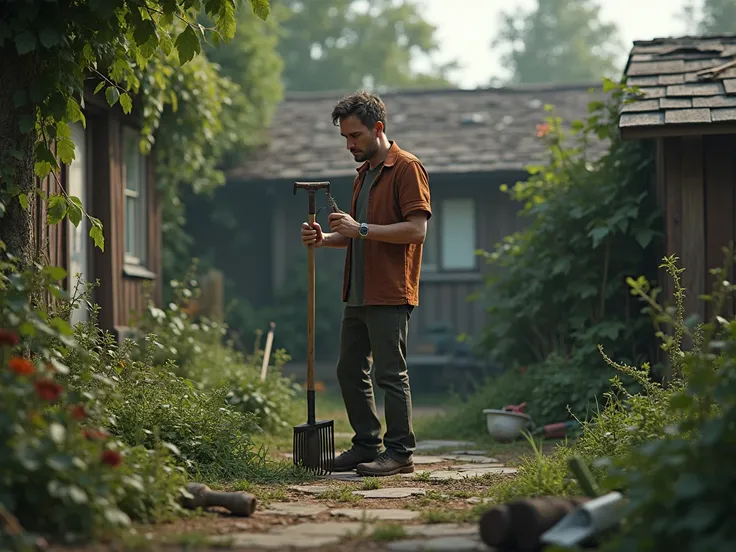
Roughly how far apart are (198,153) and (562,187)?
4.07 meters

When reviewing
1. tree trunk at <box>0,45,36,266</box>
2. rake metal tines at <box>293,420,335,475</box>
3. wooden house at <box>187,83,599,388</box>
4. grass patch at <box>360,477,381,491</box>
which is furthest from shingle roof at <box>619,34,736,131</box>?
wooden house at <box>187,83,599,388</box>

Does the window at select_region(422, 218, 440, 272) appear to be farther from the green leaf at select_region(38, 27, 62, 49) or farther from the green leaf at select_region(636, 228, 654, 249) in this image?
the green leaf at select_region(38, 27, 62, 49)

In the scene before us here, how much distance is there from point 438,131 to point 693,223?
8.80 metres

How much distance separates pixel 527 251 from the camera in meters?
9.84

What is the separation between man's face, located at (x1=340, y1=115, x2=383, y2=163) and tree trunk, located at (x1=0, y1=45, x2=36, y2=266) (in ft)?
5.62

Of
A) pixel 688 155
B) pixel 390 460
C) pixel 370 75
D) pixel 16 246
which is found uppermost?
pixel 370 75

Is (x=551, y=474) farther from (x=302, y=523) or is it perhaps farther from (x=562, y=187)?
(x=562, y=187)

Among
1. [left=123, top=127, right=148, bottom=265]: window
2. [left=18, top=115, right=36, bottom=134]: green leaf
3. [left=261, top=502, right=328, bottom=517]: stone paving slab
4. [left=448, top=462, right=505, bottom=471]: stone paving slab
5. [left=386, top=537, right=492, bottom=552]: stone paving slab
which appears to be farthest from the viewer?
[left=123, top=127, right=148, bottom=265]: window

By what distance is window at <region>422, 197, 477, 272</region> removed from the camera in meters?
15.6

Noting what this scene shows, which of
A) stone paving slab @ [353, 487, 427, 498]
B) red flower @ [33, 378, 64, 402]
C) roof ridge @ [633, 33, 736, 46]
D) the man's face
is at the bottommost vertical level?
stone paving slab @ [353, 487, 427, 498]

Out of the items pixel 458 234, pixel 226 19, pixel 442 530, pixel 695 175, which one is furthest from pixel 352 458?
pixel 458 234

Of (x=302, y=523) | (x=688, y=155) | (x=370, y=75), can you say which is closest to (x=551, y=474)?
(x=302, y=523)

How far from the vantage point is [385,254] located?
20.2ft

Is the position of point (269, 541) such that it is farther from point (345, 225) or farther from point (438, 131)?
point (438, 131)
